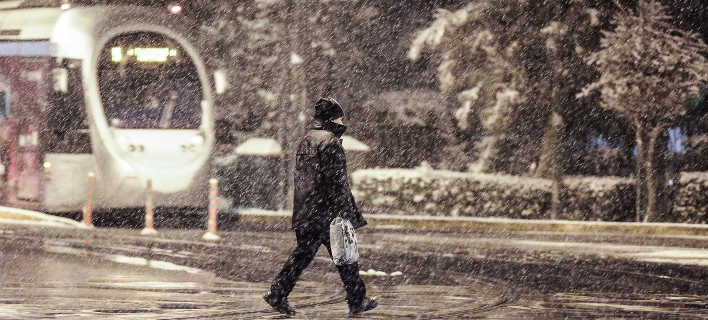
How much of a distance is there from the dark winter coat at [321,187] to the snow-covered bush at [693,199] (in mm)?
16073

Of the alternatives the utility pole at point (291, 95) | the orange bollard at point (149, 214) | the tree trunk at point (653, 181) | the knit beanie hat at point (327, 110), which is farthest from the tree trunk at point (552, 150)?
the knit beanie hat at point (327, 110)

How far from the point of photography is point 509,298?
42.5ft

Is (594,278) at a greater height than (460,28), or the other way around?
(460,28)

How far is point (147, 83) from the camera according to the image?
75.1 ft

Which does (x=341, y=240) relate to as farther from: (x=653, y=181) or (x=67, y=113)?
(x=653, y=181)

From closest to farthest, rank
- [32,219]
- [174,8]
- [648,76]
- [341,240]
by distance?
1. [341,240]
2. [174,8]
3. [32,219]
4. [648,76]

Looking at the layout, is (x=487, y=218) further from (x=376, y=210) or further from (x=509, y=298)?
(x=509, y=298)

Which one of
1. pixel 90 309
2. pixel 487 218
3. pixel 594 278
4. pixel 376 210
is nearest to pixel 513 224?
pixel 487 218

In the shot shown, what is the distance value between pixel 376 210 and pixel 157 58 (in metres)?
6.03

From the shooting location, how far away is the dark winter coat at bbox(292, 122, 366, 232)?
413 inches

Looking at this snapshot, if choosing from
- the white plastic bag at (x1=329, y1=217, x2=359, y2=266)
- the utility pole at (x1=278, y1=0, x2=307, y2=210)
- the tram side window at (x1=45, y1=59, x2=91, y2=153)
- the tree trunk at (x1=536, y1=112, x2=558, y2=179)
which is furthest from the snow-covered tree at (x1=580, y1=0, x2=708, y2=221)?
the white plastic bag at (x1=329, y1=217, x2=359, y2=266)

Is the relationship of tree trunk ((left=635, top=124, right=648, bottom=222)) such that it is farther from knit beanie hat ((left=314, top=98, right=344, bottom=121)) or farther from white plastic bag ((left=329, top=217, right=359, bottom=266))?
white plastic bag ((left=329, top=217, right=359, bottom=266))

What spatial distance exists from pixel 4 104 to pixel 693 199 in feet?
38.3

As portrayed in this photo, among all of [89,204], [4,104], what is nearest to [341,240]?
[89,204]
